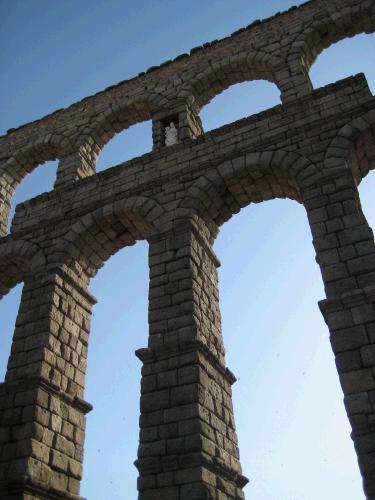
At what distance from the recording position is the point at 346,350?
262 inches

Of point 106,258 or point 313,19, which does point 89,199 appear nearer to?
point 106,258

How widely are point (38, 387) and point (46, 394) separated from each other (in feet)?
0.75

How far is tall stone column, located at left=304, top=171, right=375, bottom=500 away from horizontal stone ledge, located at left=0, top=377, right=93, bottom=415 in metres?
4.68

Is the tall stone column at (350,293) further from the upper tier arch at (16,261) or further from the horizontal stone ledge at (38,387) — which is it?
the upper tier arch at (16,261)

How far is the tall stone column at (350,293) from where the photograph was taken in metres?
6.02

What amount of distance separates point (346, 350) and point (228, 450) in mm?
2487

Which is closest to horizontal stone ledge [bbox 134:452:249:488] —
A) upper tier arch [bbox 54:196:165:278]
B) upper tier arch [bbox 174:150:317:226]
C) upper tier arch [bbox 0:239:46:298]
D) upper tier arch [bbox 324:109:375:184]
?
upper tier arch [bbox 174:150:317:226]

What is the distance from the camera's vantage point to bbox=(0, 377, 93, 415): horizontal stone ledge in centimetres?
842

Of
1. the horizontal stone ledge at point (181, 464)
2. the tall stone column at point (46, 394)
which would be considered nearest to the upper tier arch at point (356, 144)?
the horizontal stone ledge at point (181, 464)

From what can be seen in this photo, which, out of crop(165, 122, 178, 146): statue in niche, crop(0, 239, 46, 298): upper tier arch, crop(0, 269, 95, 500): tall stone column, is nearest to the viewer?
crop(0, 269, 95, 500): tall stone column

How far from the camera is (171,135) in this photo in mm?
12398

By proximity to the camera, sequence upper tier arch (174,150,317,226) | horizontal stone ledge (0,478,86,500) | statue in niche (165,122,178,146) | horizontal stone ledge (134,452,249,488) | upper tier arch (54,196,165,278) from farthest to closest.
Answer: statue in niche (165,122,178,146) → upper tier arch (54,196,165,278) → upper tier arch (174,150,317,226) → horizontal stone ledge (0,478,86,500) → horizontal stone ledge (134,452,249,488)

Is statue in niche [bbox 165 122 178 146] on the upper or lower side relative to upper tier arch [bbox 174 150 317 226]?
upper

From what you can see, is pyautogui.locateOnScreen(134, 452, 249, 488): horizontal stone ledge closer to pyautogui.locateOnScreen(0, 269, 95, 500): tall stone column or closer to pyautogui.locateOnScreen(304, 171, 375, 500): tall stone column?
pyautogui.locateOnScreen(0, 269, 95, 500): tall stone column
